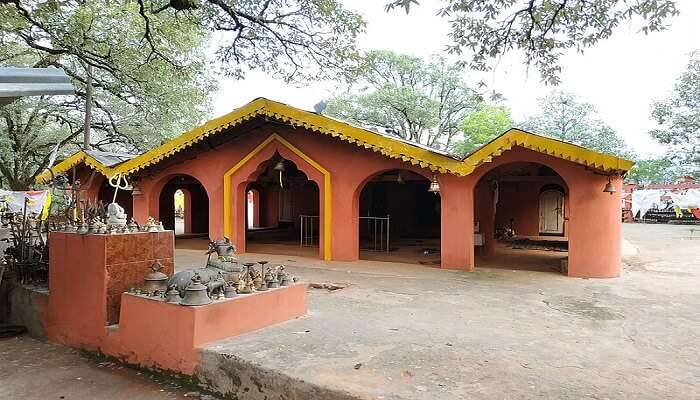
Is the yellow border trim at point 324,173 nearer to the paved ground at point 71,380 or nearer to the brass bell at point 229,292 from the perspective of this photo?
the paved ground at point 71,380

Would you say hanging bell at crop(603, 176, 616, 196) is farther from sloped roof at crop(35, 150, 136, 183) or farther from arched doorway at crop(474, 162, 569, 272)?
sloped roof at crop(35, 150, 136, 183)

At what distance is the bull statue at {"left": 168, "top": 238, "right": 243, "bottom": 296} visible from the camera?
530 cm

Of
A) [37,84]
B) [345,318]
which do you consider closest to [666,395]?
[345,318]

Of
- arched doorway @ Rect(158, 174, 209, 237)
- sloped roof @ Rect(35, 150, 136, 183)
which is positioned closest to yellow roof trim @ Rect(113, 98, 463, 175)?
sloped roof @ Rect(35, 150, 136, 183)

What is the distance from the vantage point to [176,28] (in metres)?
12.9

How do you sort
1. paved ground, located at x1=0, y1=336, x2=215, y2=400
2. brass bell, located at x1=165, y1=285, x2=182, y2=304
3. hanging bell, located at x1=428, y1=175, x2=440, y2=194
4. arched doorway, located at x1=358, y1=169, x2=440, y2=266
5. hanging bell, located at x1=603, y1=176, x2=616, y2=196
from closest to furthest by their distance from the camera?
1. paved ground, located at x1=0, y1=336, x2=215, y2=400
2. brass bell, located at x1=165, y1=285, x2=182, y2=304
3. hanging bell, located at x1=603, y1=176, x2=616, y2=196
4. hanging bell, located at x1=428, y1=175, x2=440, y2=194
5. arched doorway, located at x1=358, y1=169, x2=440, y2=266

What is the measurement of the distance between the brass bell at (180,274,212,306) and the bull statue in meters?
0.20

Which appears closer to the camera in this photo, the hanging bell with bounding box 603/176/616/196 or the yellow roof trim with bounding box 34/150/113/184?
the hanging bell with bounding box 603/176/616/196

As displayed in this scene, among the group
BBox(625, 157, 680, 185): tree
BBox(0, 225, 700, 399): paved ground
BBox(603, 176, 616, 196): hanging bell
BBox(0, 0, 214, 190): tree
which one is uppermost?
BBox(0, 0, 214, 190): tree

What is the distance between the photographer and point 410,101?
1174 inches

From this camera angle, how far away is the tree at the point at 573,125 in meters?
32.2

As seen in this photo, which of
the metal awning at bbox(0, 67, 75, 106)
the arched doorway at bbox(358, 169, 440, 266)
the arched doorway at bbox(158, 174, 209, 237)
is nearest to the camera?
the metal awning at bbox(0, 67, 75, 106)

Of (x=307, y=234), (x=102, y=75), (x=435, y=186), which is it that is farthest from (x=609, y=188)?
(x=102, y=75)

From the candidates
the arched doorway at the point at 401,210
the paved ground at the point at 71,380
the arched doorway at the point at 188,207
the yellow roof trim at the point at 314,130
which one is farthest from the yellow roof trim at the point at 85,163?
the paved ground at the point at 71,380
